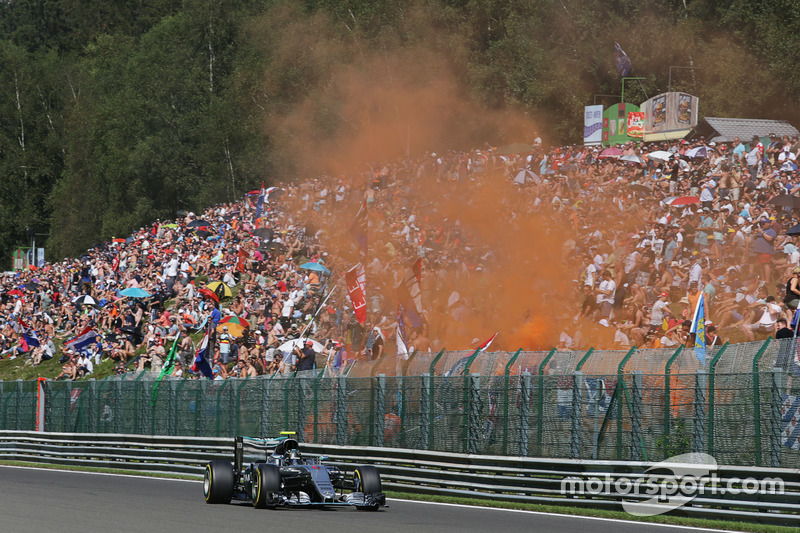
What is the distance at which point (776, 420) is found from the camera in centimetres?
1361

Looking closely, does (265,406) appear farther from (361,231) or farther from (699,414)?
(699,414)

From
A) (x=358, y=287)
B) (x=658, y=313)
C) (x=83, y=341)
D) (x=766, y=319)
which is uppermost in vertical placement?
(x=358, y=287)

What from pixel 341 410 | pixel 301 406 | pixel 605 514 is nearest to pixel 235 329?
pixel 301 406

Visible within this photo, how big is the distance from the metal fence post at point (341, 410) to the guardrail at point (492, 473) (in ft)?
0.96

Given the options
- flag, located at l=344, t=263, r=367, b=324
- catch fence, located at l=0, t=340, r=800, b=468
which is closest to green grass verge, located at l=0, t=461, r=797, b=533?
catch fence, located at l=0, t=340, r=800, b=468

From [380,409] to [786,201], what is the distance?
10.7 m

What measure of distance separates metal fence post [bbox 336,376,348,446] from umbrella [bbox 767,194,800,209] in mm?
10688

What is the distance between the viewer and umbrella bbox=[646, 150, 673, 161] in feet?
103

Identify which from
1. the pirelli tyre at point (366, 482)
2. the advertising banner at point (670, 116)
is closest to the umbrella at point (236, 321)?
the pirelli tyre at point (366, 482)

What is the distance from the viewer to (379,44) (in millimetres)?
64250

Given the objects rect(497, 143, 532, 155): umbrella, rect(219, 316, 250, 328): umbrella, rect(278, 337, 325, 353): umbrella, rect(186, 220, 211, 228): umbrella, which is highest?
rect(497, 143, 532, 155): umbrella

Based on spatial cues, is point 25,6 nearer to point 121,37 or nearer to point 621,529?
point 121,37

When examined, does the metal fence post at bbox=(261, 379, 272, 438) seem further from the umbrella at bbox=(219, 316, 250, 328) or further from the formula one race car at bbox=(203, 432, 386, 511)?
the umbrella at bbox=(219, 316, 250, 328)

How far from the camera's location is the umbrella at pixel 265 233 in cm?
3832
